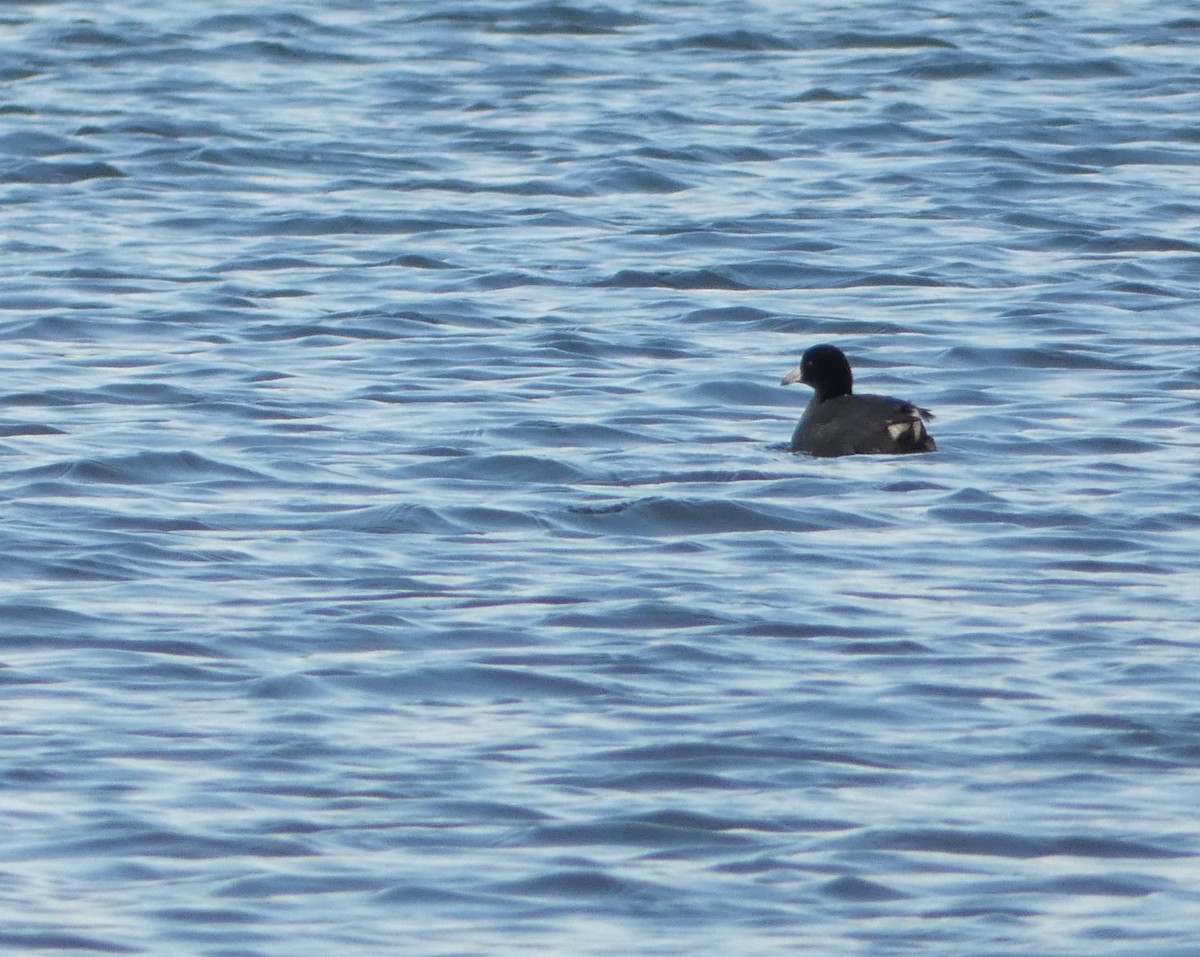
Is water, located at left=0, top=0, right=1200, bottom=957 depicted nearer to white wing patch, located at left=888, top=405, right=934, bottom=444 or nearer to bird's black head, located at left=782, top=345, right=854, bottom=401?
white wing patch, located at left=888, top=405, right=934, bottom=444

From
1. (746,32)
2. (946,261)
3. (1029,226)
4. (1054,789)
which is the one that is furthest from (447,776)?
(746,32)

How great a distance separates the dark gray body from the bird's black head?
0.51 m

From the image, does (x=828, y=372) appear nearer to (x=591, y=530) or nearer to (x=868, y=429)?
(x=868, y=429)

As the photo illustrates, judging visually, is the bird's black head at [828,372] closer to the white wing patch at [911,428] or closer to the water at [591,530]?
the water at [591,530]

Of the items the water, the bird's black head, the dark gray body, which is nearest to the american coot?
the dark gray body

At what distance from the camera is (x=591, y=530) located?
1146 cm

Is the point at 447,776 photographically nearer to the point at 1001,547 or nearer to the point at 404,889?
the point at 404,889

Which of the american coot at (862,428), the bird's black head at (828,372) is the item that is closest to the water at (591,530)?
the american coot at (862,428)

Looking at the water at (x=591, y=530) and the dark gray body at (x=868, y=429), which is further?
the dark gray body at (x=868, y=429)

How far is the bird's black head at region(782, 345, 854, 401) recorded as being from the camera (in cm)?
1365

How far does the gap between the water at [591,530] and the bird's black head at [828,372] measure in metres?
0.32

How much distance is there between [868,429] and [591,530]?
1.90 meters

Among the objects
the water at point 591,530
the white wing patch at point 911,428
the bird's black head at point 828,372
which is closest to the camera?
the water at point 591,530

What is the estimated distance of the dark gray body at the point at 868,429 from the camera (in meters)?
12.8
